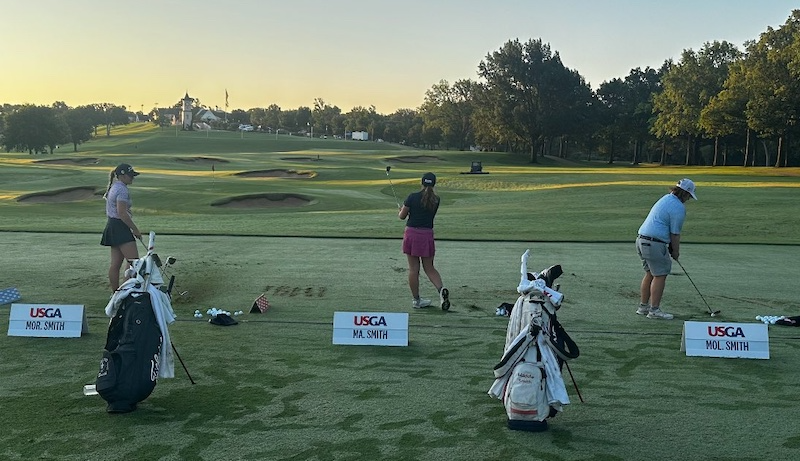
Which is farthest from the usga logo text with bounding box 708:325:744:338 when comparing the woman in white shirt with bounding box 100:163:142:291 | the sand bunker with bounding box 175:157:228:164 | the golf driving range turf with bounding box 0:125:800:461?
the sand bunker with bounding box 175:157:228:164

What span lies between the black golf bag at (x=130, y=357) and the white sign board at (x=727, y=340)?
19.4ft

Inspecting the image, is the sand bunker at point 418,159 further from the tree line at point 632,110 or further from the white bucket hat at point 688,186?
the white bucket hat at point 688,186

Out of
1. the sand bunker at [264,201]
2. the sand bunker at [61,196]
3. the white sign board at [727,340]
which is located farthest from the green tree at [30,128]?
the white sign board at [727,340]

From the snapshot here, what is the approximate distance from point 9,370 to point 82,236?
12138 mm

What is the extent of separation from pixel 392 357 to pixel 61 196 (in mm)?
32880

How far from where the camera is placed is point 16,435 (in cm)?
576

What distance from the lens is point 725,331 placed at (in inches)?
327

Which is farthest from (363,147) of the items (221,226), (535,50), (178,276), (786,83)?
(178,276)

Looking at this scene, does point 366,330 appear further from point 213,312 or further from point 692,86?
point 692,86

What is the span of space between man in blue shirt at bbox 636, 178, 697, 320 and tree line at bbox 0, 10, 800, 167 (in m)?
44.2

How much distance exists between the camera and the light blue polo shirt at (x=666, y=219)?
1028 cm

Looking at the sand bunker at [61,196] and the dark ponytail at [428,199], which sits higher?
the dark ponytail at [428,199]

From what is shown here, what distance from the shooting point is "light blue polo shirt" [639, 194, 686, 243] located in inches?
405

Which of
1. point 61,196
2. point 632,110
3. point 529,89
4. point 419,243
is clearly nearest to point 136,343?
point 419,243
